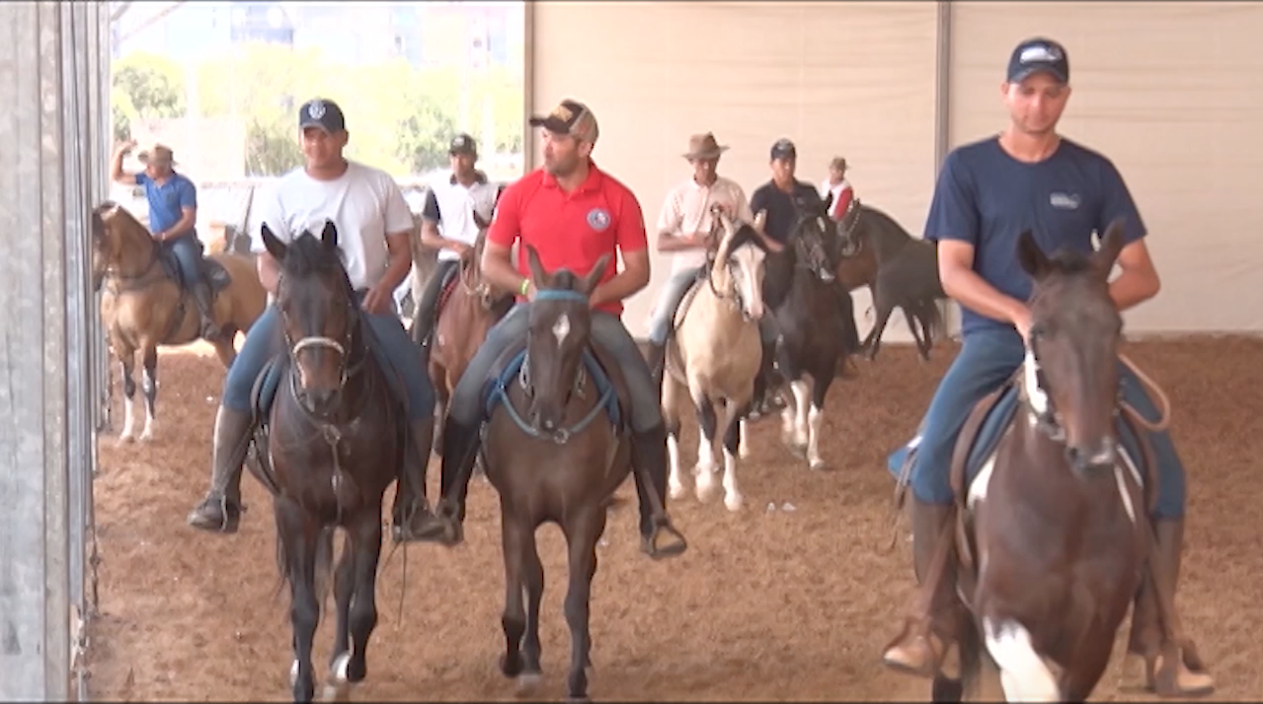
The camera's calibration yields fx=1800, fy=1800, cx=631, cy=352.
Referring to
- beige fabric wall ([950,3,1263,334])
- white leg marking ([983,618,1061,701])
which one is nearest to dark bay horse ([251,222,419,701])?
white leg marking ([983,618,1061,701])

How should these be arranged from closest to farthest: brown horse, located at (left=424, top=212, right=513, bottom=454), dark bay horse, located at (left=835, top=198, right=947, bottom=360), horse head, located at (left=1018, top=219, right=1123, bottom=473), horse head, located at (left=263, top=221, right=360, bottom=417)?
horse head, located at (left=1018, top=219, right=1123, bottom=473) → horse head, located at (left=263, top=221, right=360, bottom=417) → brown horse, located at (left=424, top=212, right=513, bottom=454) → dark bay horse, located at (left=835, top=198, right=947, bottom=360)

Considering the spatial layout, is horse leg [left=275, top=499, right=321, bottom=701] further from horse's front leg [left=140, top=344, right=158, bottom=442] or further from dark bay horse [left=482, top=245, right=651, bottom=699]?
horse's front leg [left=140, top=344, right=158, bottom=442]

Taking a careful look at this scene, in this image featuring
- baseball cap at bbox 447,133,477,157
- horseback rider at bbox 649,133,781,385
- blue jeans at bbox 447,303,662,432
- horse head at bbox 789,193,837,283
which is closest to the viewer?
blue jeans at bbox 447,303,662,432

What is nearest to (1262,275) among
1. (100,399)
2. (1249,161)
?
(1249,161)

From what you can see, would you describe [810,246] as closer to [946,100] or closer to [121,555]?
[121,555]

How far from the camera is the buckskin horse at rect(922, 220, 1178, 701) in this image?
412 centimetres

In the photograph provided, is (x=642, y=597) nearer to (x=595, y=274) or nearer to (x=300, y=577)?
(x=300, y=577)

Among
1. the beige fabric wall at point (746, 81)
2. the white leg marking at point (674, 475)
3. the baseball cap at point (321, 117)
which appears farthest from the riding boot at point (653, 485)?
the beige fabric wall at point (746, 81)

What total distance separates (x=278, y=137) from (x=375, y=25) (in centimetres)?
174

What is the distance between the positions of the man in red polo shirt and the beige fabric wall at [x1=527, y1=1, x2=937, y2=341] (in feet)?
42.5

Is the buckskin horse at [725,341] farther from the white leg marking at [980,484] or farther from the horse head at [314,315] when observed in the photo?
the white leg marking at [980,484]

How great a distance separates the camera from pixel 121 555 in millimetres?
9148

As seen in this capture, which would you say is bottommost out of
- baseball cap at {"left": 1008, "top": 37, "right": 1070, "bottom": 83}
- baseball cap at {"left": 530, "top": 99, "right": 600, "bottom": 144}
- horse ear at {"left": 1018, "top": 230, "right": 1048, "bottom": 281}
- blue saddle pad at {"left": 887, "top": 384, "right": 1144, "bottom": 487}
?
blue saddle pad at {"left": 887, "top": 384, "right": 1144, "bottom": 487}

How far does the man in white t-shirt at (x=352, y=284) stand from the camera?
6449mm
